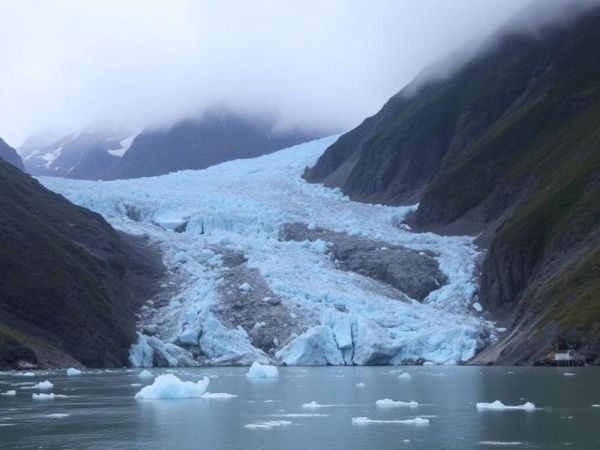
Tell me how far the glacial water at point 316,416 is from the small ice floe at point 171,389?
0.56m

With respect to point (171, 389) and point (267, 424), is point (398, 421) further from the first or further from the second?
point (171, 389)

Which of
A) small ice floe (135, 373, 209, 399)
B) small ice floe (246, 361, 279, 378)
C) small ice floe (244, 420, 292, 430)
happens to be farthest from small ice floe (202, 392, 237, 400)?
small ice floe (246, 361, 279, 378)

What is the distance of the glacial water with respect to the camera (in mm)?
23859

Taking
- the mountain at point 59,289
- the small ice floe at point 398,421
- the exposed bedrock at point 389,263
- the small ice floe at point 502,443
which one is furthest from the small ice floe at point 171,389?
the exposed bedrock at point 389,263

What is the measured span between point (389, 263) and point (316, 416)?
5822 cm

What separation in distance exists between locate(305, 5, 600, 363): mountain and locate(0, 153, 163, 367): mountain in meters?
30.1

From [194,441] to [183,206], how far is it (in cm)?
8491

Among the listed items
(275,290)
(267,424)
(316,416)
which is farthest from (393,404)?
(275,290)

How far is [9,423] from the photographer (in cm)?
2798

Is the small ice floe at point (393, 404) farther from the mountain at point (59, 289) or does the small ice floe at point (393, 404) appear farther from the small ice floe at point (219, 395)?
the mountain at point (59, 289)

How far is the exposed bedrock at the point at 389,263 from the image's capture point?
271 ft

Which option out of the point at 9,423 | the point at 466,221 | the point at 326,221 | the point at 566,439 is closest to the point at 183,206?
the point at 326,221

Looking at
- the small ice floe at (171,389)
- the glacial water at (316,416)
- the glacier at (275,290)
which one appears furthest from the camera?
the glacier at (275,290)

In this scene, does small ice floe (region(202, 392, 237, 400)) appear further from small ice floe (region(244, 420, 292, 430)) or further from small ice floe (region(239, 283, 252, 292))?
small ice floe (region(239, 283, 252, 292))
